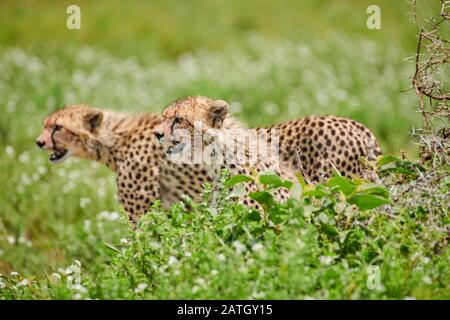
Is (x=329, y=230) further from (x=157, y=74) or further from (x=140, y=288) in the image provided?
(x=157, y=74)

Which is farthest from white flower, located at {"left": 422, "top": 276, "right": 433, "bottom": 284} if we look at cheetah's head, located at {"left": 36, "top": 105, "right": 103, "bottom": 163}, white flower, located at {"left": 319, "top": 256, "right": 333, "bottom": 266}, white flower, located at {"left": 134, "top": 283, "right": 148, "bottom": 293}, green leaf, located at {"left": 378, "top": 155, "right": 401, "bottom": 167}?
cheetah's head, located at {"left": 36, "top": 105, "right": 103, "bottom": 163}

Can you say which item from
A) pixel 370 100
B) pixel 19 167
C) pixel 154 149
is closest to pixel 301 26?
pixel 370 100

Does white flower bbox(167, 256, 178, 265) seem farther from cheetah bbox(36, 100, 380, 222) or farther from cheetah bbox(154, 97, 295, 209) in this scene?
cheetah bbox(36, 100, 380, 222)

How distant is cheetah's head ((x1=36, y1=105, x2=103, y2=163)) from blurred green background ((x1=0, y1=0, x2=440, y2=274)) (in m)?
0.51

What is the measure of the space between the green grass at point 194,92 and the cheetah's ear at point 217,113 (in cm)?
63

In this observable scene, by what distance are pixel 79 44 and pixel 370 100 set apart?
513 cm

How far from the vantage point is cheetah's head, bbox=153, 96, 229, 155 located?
4.94 meters

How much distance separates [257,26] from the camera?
14.5 m

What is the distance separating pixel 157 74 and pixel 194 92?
1896mm

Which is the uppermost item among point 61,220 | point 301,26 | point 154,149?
point 301,26

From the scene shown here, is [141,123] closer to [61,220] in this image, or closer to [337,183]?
[61,220]

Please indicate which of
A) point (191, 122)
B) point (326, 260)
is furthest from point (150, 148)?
point (326, 260)

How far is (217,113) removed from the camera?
4.95 m

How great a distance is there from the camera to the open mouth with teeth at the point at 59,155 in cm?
632
